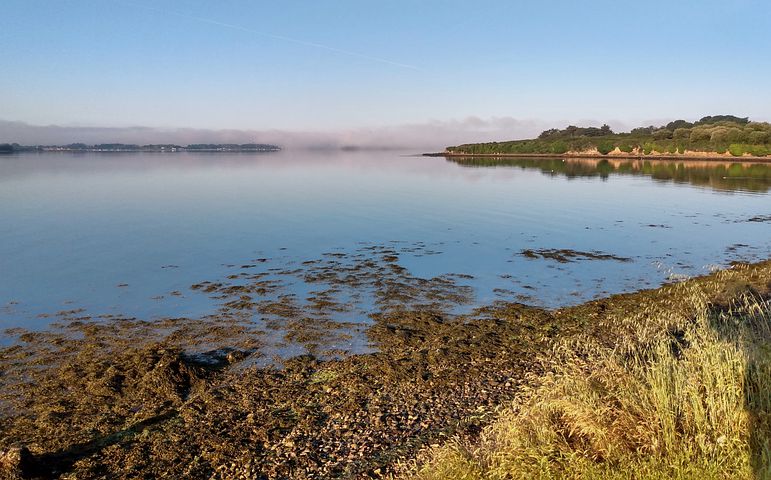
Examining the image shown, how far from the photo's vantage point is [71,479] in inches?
313

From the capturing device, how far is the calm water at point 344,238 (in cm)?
1909

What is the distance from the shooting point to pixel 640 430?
6734 millimetres

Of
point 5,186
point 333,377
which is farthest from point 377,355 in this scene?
point 5,186

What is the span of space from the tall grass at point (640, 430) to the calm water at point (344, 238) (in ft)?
26.0

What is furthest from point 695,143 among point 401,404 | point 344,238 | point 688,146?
point 401,404

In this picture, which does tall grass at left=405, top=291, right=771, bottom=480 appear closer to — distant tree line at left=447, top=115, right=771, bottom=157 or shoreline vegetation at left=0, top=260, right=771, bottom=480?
shoreline vegetation at left=0, top=260, right=771, bottom=480

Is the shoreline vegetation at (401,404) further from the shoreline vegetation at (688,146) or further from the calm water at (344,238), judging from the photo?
the shoreline vegetation at (688,146)

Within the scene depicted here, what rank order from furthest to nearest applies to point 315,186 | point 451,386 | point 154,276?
point 315,186
point 154,276
point 451,386

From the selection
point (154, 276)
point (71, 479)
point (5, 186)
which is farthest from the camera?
point (5, 186)

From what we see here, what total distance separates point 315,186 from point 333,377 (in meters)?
→ 53.8

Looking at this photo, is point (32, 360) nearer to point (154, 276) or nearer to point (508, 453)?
point (154, 276)

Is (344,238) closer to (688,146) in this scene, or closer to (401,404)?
(401,404)

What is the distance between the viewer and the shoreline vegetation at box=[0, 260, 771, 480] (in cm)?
671

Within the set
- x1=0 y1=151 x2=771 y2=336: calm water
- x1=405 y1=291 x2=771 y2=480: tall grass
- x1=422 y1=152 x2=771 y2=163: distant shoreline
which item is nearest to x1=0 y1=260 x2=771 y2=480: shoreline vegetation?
x1=405 y1=291 x2=771 y2=480: tall grass
